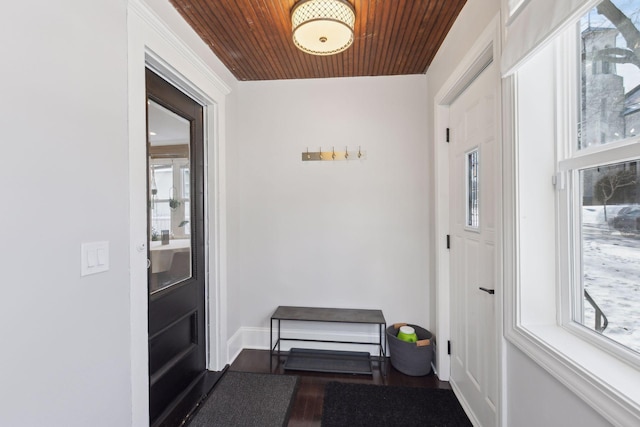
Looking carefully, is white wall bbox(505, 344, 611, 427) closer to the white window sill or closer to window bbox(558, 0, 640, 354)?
the white window sill

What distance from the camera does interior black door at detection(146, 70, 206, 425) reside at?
165cm

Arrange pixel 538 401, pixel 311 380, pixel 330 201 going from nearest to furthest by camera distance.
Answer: pixel 538 401 < pixel 311 380 < pixel 330 201

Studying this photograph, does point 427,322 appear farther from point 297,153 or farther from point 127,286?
point 127,286

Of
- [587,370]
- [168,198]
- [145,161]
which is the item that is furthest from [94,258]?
[587,370]

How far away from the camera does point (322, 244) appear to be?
2.56 metres

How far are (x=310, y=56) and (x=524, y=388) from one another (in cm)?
248

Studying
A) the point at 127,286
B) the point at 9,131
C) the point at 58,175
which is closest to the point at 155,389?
the point at 127,286

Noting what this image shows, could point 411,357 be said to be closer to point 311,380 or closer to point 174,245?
point 311,380

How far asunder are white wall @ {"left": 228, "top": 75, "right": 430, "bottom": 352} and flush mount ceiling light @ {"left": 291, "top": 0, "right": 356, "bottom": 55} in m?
0.81

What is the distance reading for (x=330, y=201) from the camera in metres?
2.55

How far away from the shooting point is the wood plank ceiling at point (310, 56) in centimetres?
165

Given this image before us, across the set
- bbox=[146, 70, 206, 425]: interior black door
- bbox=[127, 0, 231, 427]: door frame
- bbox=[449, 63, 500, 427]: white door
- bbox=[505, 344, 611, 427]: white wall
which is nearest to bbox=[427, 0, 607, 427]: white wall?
bbox=[505, 344, 611, 427]: white wall

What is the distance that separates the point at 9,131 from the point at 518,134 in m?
1.87

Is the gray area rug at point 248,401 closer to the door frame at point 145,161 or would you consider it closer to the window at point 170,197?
the door frame at point 145,161
